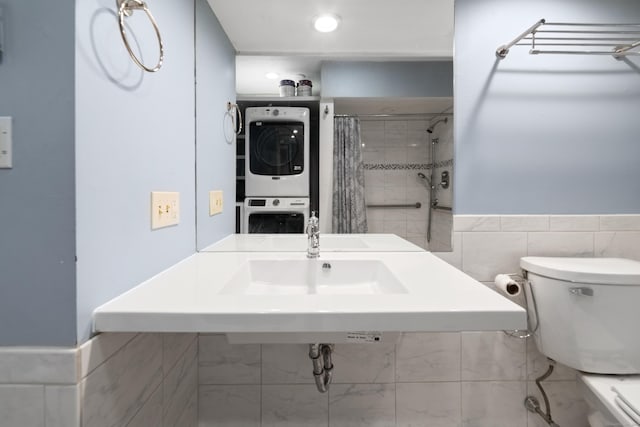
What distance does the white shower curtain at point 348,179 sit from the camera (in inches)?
48.8

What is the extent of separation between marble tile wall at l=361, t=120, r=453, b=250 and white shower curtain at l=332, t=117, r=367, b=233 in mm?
27

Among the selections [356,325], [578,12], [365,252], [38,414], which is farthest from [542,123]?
[38,414]

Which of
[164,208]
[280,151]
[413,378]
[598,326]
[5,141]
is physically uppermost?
[280,151]

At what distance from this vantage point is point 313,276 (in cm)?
108

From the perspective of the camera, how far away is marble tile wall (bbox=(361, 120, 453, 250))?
3.98 ft

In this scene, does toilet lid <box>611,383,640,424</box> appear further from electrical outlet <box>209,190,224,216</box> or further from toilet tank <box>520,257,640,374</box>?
electrical outlet <box>209,190,224,216</box>

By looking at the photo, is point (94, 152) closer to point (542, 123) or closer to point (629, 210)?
point (542, 123)

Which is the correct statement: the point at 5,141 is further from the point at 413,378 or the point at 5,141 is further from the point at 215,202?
the point at 413,378

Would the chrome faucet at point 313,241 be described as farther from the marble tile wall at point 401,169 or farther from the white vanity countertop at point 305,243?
the marble tile wall at point 401,169

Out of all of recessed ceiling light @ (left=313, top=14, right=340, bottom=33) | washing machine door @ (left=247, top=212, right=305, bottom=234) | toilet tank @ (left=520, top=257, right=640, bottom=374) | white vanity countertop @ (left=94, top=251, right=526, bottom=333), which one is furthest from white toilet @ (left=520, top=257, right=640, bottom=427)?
recessed ceiling light @ (left=313, top=14, right=340, bottom=33)

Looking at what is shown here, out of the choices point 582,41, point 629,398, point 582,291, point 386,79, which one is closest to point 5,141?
point 386,79

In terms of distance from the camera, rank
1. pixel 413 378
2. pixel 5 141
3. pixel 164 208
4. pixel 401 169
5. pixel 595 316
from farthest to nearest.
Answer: pixel 413 378, pixel 401 169, pixel 595 316, pixel 164 208, pixel 5 141

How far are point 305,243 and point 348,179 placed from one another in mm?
321

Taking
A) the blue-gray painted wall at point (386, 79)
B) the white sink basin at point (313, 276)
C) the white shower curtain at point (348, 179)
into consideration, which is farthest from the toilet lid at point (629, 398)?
the blue-gray painted wall at point (386, 79)
